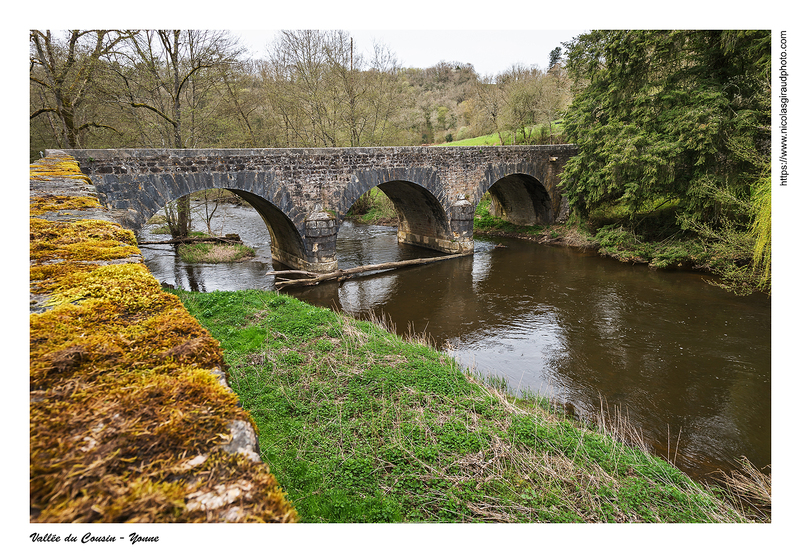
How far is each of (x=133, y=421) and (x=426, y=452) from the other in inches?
127

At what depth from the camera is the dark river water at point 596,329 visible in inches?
250

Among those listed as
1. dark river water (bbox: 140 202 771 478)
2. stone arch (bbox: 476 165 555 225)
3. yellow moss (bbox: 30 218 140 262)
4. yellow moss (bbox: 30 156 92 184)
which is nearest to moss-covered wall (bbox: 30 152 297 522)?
yellow moss (bbox: 30 218 140 262)

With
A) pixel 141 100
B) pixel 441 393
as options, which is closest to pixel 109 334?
pixel 441 393

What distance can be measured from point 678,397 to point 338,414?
5581mm

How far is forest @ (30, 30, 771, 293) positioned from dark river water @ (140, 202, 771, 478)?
1.54 meters

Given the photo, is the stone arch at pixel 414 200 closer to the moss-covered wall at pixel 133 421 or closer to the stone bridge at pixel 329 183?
the stone bridge at pixel 329 183

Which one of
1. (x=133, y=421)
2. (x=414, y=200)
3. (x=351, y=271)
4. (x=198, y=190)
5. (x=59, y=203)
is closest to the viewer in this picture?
(x=133, y=421)

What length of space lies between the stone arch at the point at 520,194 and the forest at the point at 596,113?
1.82m

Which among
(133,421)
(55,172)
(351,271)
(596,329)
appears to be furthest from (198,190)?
A: (133,421)

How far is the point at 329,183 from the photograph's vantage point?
13.9 meters

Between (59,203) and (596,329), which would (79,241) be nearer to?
(59,203)

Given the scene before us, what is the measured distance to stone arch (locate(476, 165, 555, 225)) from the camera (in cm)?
1791

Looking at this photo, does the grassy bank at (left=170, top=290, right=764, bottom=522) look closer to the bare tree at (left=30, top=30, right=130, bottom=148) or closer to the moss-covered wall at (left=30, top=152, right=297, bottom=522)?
the moss-covered wall at (left=30, top=152, right=297, bottom=522)

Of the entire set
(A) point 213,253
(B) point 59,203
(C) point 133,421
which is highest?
(B) point 59,203
